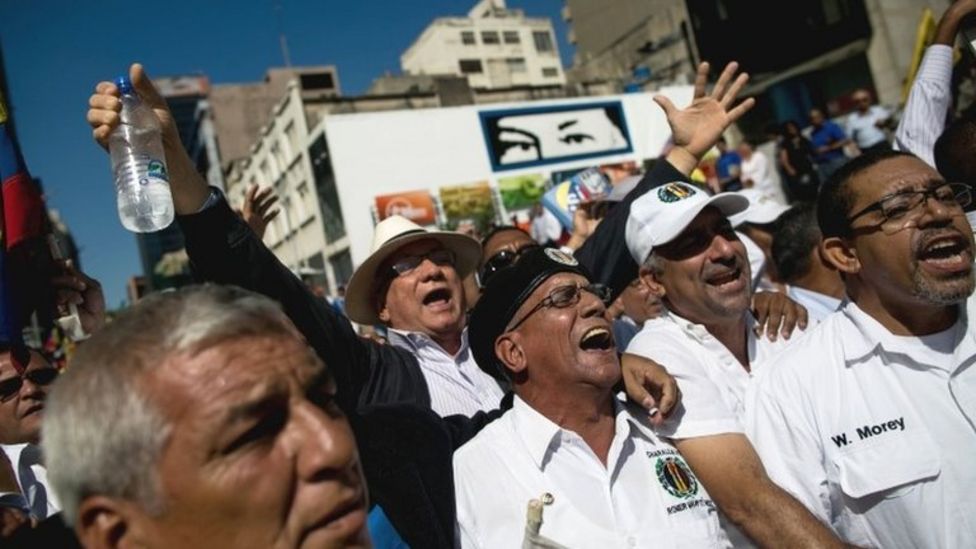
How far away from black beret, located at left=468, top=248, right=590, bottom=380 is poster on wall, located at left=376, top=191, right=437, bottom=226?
2734 centimetres

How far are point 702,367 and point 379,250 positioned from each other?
1.72 metres

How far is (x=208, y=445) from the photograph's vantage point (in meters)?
1.16

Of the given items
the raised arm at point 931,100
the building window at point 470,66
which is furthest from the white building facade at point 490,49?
the raised arm at point 931,100

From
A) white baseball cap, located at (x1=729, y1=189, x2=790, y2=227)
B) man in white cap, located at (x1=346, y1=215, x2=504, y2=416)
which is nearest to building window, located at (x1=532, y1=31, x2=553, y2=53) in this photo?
white baseball cap, located at (x1=729, y1=189, x2=790, y2=227)

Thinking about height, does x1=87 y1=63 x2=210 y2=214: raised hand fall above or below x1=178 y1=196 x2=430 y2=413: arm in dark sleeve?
above

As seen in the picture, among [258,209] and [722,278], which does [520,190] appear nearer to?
[258,209]

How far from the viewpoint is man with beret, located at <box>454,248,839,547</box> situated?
202cm

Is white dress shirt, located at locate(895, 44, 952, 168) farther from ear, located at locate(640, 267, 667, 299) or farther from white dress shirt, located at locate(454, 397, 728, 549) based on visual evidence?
white dress shirt, located at locate(454, 397, 728, 549)

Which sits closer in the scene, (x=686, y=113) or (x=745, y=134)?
(x=686, y=113)

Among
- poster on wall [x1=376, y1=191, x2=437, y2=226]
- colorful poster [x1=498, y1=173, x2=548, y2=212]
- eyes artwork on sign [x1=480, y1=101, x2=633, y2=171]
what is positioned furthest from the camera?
Answer: eyes artwork on sign [x1=480, y1=101, x2=633, y2=171]

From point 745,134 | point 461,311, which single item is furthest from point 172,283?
point 461,311

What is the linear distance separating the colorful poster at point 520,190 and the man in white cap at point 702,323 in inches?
1142

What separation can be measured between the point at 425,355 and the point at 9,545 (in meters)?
1.93

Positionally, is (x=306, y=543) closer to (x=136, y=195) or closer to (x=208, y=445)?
(x=208, y=445)
